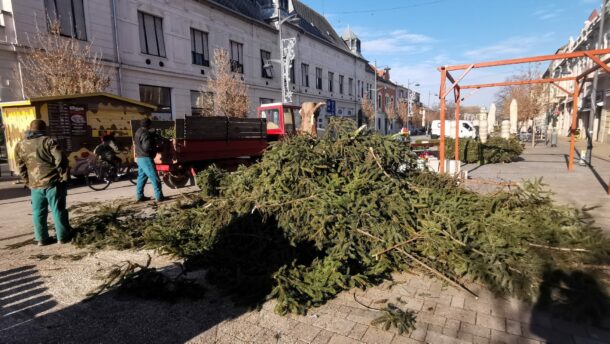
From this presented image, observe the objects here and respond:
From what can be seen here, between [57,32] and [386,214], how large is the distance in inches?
565

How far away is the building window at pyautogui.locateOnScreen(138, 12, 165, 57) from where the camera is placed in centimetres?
1733

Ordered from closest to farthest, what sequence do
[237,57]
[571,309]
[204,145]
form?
1. [571,309]
2. [204,145]
3. [237,57]

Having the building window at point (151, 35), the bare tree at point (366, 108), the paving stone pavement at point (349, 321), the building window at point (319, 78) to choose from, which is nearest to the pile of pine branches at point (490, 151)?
the paving stone pavement at point (349, 321)

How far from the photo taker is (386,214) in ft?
14.0

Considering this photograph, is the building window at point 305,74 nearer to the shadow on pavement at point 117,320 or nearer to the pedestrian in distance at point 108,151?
the pedestrian in distance at point 108,151

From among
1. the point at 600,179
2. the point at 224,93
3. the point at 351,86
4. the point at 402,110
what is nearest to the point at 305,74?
the point at 351,86

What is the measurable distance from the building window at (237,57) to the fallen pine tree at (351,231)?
19.2 m

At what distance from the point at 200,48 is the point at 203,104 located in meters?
3.85

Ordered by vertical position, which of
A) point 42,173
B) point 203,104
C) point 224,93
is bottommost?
point 42,173

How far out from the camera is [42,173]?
16.2ft

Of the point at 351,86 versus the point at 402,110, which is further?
the point at 402,110

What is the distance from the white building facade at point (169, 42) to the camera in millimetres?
12664

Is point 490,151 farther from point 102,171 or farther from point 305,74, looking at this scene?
point 305,74

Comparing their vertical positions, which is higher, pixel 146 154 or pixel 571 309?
pixel 146 154
